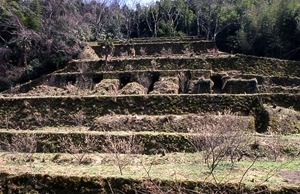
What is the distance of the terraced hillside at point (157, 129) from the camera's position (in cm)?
829

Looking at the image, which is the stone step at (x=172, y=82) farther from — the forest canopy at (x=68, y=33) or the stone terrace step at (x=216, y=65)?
the forest canopy at (x=68, y=33)

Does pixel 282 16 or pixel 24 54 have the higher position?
pixel 282 16

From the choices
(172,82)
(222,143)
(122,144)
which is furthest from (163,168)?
(172,82)

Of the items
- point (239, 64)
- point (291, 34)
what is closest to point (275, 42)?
point (291, 34)

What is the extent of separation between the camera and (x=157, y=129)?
52.1 feet

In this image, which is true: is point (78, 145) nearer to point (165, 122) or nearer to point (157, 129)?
point (157, 129)

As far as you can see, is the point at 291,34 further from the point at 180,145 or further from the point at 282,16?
the point at 180,145

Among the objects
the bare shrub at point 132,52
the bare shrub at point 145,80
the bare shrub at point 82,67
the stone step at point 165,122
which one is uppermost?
the bare shrub at point 132,52

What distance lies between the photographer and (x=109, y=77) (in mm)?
24984

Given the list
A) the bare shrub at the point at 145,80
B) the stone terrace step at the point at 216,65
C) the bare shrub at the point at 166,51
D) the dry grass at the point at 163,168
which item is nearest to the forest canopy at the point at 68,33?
the stone terrace step at the point at 216,65

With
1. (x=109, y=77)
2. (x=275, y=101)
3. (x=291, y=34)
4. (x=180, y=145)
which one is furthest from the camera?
(x=291, y=34)

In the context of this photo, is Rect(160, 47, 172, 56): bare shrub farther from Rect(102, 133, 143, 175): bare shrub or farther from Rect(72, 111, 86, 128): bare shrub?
Rect(102, 133, 143, 175): bare shrub

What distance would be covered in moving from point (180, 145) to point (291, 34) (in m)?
22.4

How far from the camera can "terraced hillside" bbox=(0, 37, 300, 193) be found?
8.29 metres
